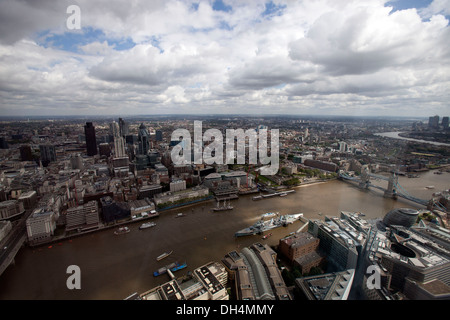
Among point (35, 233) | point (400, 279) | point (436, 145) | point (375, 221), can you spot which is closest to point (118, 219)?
point (35, 233)

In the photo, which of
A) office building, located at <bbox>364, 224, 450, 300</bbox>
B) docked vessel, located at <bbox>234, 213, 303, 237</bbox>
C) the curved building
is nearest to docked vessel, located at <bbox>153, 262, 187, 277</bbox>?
docked vessel, located at <bbox>234, 213, 303, 237</bbox>

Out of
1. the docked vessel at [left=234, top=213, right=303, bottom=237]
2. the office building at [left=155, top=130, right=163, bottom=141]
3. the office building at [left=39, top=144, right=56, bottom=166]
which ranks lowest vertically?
the docked vessel at [left=234, top=213, right=303, bottom=237]

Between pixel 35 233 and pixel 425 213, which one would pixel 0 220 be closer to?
pixel 35 233

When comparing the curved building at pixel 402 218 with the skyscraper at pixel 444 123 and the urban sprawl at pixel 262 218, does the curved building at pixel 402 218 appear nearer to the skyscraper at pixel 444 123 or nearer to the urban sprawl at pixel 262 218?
the urban sprawl at pixel 262 218

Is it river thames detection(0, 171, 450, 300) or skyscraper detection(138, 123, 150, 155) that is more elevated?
skyscraper detection(138, 123, 150, 155)

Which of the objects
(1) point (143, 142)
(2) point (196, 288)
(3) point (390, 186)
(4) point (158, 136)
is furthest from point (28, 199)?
(3) point (390, 186)

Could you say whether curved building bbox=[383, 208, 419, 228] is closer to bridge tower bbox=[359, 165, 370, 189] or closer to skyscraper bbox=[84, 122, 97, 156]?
bridge tower bbox=[359, 165, 370, 189]

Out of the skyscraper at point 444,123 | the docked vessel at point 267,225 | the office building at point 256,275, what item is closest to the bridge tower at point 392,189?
the skyscraper at point 444,123
